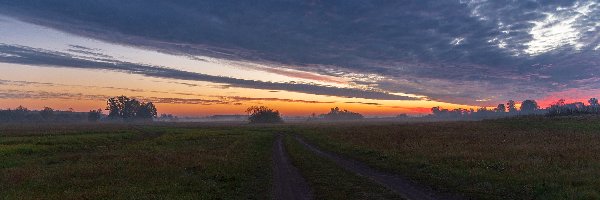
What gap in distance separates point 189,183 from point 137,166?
7578mm

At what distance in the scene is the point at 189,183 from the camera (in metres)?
18.5

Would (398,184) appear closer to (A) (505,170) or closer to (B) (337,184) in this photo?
(B) (337,184)

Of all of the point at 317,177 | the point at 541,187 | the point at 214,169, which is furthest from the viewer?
the point at 214,169

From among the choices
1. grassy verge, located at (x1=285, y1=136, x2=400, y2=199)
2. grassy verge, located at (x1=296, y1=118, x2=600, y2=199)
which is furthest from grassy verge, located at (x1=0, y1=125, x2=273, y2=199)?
grassy verge, located at (x1=296, y1=118, x2=600, y2=199)

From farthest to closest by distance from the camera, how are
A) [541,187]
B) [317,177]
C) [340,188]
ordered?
[317,177], [340,188], [541,187]

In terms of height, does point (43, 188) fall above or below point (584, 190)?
below

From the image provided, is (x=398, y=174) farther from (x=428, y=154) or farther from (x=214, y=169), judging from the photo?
(x=214, y=169)

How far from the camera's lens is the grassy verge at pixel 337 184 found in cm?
1507

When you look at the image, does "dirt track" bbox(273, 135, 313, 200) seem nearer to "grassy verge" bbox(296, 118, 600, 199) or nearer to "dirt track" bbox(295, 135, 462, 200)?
"dirt track" bbox(295, 135, 462, 200)

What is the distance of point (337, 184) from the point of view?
1775 cm

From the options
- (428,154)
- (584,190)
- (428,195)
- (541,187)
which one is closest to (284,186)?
(428,195)

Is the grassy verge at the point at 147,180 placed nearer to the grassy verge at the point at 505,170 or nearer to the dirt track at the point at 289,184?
the dirt track at the point at 289,184

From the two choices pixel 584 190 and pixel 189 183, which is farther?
pixel 189 183

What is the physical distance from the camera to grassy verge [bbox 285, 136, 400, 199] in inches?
593
